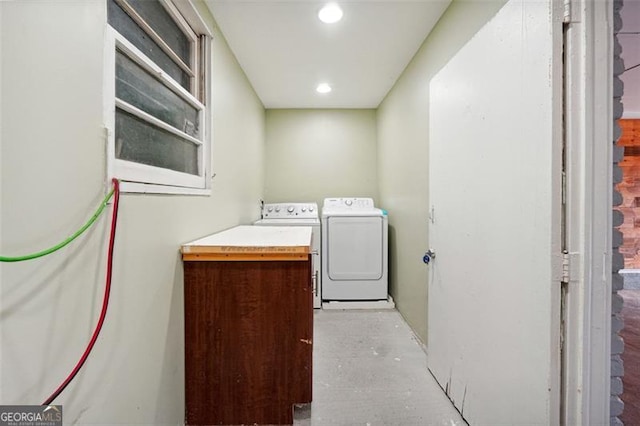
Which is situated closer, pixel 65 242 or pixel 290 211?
pixel 65 242

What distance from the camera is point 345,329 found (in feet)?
8.35

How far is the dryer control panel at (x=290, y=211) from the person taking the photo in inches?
137

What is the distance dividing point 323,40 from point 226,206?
1421 mm

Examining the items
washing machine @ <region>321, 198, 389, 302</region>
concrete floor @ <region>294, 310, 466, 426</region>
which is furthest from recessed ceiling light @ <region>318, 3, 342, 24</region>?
concrete floor @ <region>294, 310, 466, 426</region>

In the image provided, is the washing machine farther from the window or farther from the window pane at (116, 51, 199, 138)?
the window pane at (116, 51, 199, 138)

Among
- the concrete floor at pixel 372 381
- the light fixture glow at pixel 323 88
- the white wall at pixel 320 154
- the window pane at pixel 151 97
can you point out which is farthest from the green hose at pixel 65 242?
the white wall at pixel 320 154

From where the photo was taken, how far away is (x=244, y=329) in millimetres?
1356

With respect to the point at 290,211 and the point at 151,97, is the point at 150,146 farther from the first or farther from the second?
the point at 290,211

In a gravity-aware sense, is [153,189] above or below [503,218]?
above

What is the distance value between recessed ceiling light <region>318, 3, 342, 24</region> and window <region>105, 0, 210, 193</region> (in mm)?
719

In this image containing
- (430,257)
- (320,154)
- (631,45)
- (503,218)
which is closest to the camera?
(503,218)

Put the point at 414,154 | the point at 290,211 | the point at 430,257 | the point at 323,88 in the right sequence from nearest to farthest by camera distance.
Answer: the point at 430,257 → the point at 414,154 → the point at 323,88 → the point at 290,211

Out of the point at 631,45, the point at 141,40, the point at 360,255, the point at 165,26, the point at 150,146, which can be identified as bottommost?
the point at 360,255

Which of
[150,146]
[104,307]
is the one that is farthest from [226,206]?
[104,307]
